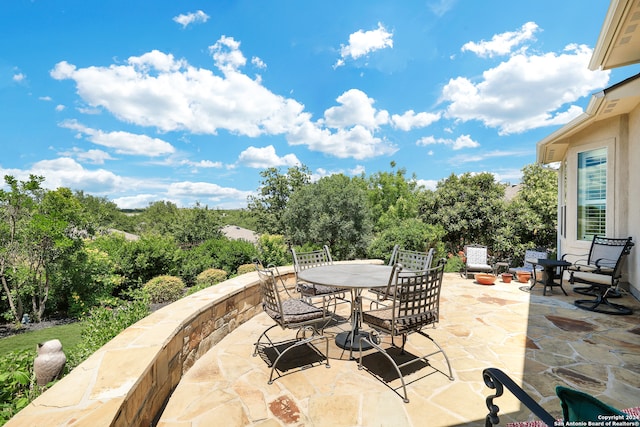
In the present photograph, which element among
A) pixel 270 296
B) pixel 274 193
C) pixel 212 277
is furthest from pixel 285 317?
pixel 274 193

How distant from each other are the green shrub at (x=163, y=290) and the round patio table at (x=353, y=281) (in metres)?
3.86

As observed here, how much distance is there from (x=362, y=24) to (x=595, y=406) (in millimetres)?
10982

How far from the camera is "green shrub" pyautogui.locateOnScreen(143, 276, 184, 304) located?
6039mm

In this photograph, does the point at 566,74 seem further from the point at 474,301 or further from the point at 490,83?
the point at 474,301

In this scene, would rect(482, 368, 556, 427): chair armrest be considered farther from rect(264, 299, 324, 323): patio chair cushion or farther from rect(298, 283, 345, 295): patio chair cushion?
rect(298, 283, 345, 295): patio chair cushion

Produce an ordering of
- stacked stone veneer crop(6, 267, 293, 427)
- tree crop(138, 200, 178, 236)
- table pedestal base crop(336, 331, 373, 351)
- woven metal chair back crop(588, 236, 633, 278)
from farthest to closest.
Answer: tree crop(138, 200, 178, 236) < woven metal chair back crop(588, 236, 633, 278) < table pedestal base crop(336, 331, 373, 351) < stacked stone veneer crop(6, 267, 293, 427)

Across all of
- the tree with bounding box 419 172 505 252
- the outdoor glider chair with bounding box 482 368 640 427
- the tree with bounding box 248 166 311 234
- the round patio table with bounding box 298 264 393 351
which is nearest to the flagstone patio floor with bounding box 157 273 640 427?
the round patio table with bounding box 298 264 393 351

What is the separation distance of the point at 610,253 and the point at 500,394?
566 centimetres

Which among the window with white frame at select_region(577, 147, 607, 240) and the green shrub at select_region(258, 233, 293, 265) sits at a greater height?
the window with white frame at select_region(577, 147, 607, 240)

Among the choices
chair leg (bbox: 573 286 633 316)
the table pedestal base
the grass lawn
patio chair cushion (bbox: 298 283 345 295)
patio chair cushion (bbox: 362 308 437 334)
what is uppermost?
patio chair cushion (bbox: 362 308 437 334)

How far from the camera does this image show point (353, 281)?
3039mm

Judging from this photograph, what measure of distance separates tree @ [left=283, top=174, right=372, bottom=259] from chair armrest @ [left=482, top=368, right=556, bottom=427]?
990cm

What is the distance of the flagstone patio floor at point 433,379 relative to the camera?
214 cm

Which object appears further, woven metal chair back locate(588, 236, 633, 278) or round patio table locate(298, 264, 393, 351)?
woven metal chair back locate(588, 236, 633, 278)
